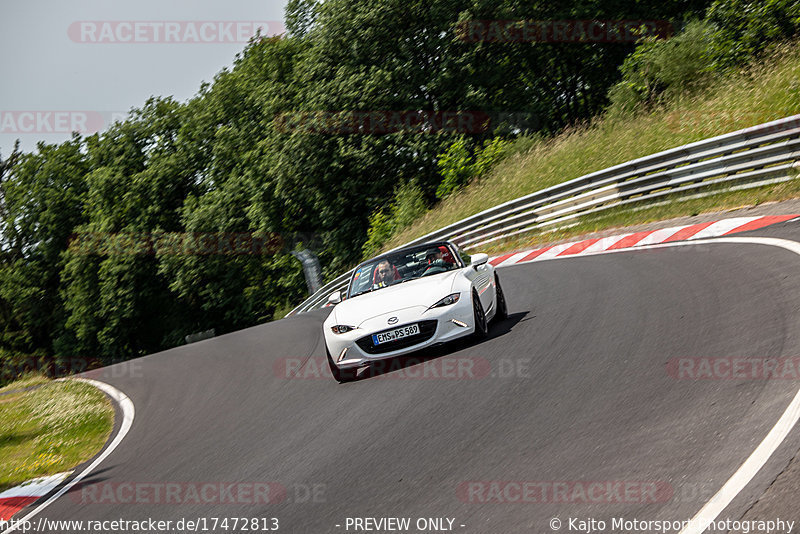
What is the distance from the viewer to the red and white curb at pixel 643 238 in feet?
39.9

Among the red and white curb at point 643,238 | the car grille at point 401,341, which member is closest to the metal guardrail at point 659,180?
the red and white curb at point 643,238

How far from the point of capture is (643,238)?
49.1ft

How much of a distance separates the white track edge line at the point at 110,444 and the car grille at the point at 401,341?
3.47m

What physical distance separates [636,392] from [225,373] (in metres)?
9.53

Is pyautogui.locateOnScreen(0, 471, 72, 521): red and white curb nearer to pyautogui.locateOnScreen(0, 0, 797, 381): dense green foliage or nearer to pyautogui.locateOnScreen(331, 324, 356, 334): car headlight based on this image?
pyautogui.locateOnScreen(331, 324, 356, 334): car headlight

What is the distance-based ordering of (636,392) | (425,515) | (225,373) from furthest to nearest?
(225,373)
(636,392)
(425,515)

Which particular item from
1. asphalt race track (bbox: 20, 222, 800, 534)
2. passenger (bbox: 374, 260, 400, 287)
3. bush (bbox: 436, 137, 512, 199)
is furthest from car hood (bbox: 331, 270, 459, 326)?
bush (bbox: 436, 137, 512, 199)

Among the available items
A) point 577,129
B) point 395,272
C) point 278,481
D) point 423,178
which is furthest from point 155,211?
point 278,481

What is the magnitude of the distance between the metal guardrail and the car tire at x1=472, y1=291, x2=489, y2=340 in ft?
23.6

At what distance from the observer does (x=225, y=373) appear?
1409 centimetres

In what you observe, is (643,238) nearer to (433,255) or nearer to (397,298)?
(433,255)

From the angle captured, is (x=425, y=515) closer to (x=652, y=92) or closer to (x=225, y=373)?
(x=225, y=373)

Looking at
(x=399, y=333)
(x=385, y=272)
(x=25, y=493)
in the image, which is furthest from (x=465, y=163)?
(x=25, y=493)

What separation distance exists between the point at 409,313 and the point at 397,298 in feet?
1.36
